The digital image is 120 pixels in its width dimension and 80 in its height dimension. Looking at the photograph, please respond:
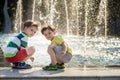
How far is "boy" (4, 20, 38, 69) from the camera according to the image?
6004 millimetres

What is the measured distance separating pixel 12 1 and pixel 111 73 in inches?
1326

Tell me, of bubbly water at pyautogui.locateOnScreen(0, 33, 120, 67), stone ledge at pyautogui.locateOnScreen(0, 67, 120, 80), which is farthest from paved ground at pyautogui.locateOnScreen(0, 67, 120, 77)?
bubbly water at pyautogui.locateOnScreen(0, 33, 120, 67)

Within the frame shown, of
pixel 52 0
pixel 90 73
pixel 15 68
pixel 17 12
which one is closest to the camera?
pixel 90 73

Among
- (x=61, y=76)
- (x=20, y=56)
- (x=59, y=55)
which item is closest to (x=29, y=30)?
(x=20, y=56)

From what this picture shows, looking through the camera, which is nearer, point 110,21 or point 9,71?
point 9,71

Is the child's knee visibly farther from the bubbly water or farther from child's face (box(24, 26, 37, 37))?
the bubbly water

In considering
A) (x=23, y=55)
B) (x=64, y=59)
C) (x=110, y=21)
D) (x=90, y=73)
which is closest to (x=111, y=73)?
(x=90, y=73)

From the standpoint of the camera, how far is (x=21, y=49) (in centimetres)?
604

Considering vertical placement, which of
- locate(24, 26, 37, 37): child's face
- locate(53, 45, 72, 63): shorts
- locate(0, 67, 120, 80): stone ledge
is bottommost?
locate(0, 67, 120, 80): stone ledge

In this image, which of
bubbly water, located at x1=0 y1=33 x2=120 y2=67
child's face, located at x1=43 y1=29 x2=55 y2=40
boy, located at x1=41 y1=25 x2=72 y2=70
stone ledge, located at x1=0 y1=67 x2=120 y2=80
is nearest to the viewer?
stone ledge, located at x1=0 y1=67 x2=120 y2=80

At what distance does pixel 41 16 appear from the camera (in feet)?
111

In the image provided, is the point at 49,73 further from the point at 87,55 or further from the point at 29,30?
the point at 87,55

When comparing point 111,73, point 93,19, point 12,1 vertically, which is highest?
point 12,1

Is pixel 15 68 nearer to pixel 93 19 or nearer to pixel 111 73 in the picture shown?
pixel 111 73
